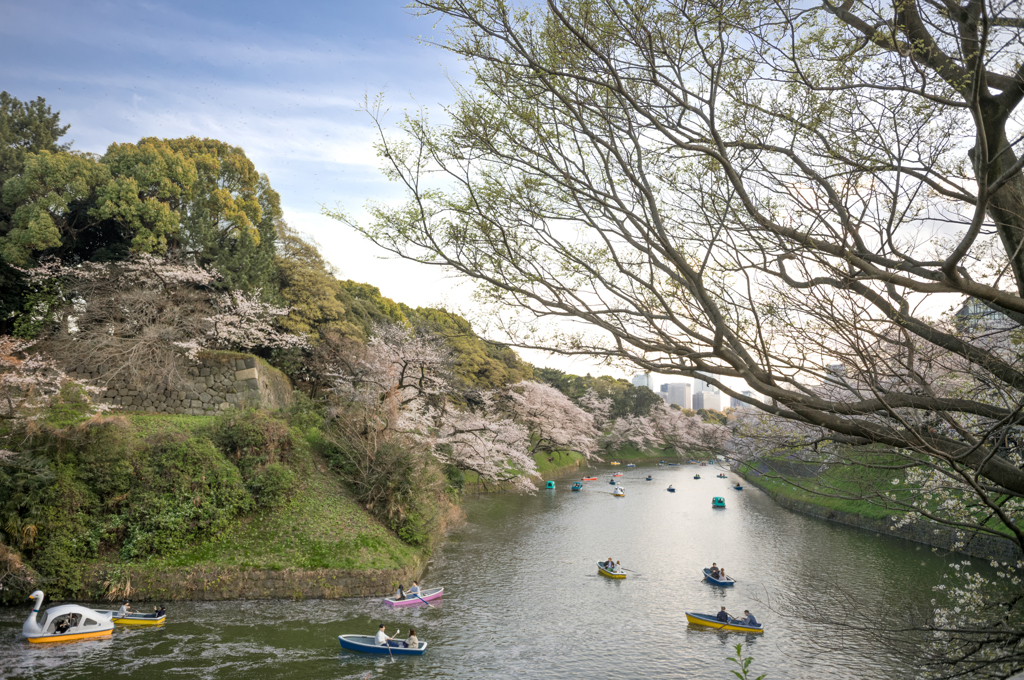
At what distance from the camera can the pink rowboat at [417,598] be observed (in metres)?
13.8

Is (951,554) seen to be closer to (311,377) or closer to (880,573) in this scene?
(880,573)

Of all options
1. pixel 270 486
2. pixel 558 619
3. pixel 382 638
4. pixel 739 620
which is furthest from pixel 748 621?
pixel 270 486

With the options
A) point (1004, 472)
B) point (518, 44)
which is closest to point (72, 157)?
point (518, 44)

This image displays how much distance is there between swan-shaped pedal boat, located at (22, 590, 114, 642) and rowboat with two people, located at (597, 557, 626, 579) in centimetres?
1260

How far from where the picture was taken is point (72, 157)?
1898 centimetres

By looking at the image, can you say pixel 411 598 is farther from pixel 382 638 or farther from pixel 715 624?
pixel 715 624

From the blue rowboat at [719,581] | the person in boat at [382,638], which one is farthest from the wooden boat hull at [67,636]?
the blue rowboat at [719,581]

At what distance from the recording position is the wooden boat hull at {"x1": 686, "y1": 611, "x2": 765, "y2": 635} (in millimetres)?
13523

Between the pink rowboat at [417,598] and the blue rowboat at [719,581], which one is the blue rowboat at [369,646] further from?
the blue rowboat at [719,581]

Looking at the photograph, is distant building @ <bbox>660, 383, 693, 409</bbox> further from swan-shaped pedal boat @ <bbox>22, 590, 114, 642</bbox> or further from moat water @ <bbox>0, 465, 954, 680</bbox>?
swan-shaped pedal boat @ <bbox>22, 590, 114, 642</bbox>

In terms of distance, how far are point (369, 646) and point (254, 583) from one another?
13.8 feet

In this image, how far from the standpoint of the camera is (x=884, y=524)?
76.5 ft

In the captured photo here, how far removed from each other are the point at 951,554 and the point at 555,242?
22.5m

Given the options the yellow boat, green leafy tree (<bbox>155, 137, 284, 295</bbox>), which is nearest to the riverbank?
the yellow boat
